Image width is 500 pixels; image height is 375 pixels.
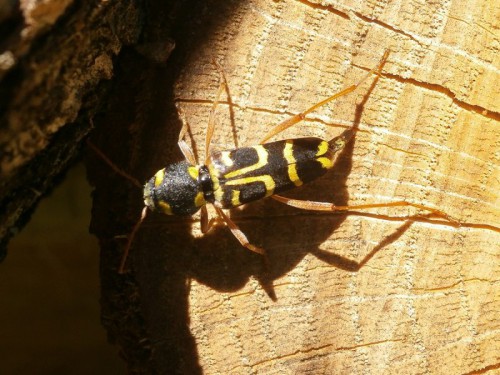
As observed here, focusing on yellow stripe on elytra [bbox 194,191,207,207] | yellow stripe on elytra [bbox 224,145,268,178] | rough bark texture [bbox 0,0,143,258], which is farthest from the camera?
yellow stripe on elytra [bbox 194,191,207,207]

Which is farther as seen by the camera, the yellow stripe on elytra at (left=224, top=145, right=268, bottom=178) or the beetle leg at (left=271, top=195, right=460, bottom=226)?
the yellow stripe on elytra at (left=224, top=145, right=268, bottom=178)

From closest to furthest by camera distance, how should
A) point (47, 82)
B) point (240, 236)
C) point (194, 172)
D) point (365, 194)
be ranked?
point (47, 82), point (240, 236), point (365, 194), point (194, 172)

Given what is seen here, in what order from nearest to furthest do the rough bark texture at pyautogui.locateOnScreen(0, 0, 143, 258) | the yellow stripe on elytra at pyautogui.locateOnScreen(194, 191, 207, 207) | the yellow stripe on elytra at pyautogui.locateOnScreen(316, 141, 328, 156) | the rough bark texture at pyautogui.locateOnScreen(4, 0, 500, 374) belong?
the rough bark texture at pyautogui.locateOnScreen(0, 0, 143, 258) < the rough bark texture at pyautogui.locateOnScreen(4, 0, 500, 374) < the yellow stripe on elytra at pyautogui.locateOnScreen(316, 141, 328, 156) < the yellow stripe on elytra at pyautogui.locateOnScreen(194, 191, 207, 207)

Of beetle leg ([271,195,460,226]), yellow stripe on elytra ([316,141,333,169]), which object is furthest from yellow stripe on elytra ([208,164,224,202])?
yellow stripe on elytra ([316,141,333,169])

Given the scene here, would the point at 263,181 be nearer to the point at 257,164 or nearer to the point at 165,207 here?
the point at 257,164

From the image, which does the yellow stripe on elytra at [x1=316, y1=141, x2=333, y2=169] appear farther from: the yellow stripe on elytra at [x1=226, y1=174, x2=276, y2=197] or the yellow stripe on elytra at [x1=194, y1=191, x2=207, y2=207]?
the yellow stripe on elytra at [x1=194, y1=191, x2=207, y2=207]

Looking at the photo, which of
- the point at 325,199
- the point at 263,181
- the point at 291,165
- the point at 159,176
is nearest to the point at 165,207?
the point at 159,176
